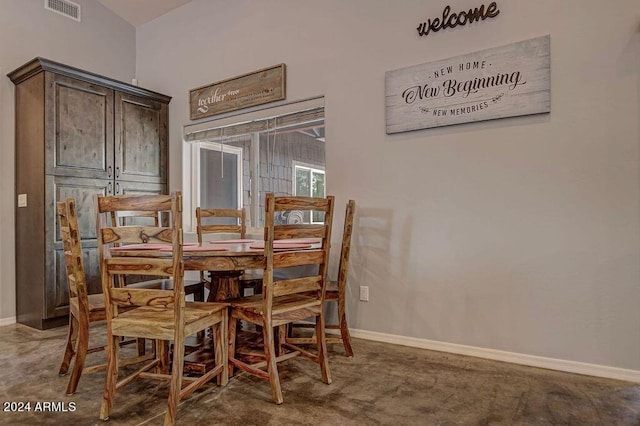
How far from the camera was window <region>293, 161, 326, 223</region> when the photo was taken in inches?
137

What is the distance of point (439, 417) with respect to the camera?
178cm

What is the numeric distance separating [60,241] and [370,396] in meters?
2.94

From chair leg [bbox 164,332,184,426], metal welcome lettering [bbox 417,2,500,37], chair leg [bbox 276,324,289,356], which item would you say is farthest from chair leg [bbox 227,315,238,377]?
metal welcome lettering [bbox 417,2,500,37]

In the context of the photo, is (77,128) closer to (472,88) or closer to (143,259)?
(143,259)

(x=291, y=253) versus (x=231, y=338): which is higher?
(x=291, y=253)

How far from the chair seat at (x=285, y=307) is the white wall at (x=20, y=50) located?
2.64 meters

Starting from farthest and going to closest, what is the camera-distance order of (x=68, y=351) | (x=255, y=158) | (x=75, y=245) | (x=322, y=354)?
(x=255, y=158)
(x=68, y=351)
(x=322, y=354)
(x=75, y=245)

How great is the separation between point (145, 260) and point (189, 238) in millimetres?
2419

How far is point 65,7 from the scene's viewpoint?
3.87 m

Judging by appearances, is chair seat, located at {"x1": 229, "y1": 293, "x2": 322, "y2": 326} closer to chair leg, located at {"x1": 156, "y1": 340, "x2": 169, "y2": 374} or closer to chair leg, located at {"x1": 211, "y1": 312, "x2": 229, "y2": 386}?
chair leg, located at {"x1": 211, "y1": 312, "x2": 229, "y2": 386}

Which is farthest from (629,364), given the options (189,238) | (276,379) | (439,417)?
(189,238)

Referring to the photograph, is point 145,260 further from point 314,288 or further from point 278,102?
point 278,102

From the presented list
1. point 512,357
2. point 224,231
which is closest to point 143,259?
point 224,231

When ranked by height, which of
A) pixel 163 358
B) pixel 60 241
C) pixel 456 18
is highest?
pixel 456 18
